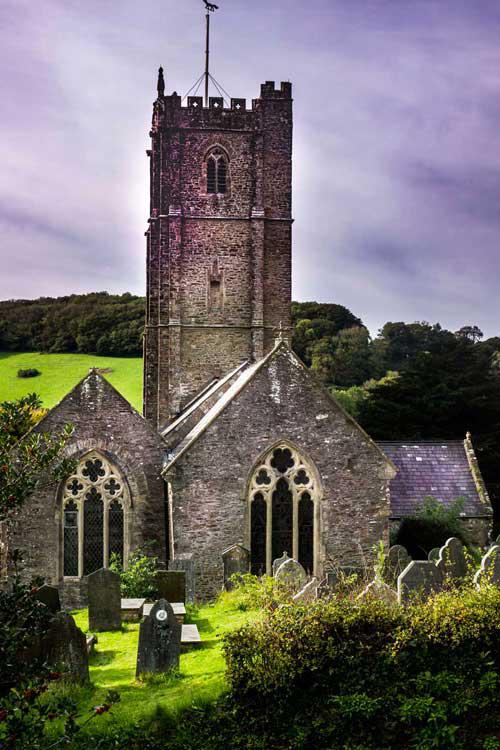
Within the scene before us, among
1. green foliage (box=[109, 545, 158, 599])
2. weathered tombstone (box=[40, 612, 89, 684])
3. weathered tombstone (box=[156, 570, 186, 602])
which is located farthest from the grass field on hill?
weathered tombstone (box=[40, 612, 89, 684])

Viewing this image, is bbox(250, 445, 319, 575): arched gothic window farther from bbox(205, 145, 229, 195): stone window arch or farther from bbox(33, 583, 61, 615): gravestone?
bbox(205, 145, 229, 195): stone window arch

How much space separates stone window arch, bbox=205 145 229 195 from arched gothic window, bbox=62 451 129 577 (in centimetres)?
1311

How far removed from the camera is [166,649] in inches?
487

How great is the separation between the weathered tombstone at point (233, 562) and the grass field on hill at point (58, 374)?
37.0 metres

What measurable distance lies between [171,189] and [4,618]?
74.9ft

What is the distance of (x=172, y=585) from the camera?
15.8 metres

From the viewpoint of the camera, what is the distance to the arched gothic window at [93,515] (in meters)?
20.9

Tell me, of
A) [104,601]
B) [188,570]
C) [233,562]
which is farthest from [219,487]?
[104,601]

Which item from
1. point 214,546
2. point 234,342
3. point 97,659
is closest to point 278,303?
point 234,342

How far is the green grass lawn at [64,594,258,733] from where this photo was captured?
11.0 meters

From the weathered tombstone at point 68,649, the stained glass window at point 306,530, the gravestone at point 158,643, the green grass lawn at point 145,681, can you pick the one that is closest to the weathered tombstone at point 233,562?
→ the stained glass window at point 306,530

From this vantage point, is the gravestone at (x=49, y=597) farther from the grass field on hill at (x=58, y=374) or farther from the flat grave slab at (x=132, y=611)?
the grass field on hill at (x=58, y=374)

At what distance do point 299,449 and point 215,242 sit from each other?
11877 millimetres

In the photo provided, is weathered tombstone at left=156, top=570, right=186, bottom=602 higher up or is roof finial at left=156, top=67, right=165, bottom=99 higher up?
roof finial at left=156, top=67, right=165, bottom=99
